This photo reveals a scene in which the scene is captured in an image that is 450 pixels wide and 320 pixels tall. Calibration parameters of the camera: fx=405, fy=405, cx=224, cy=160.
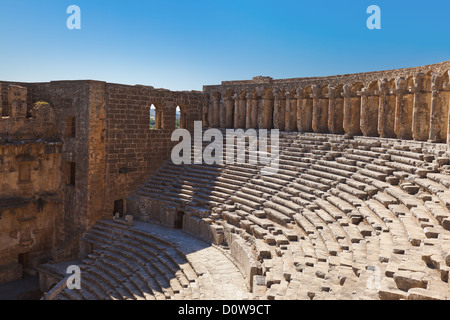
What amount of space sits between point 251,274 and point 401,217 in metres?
3.88

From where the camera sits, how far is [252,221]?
13727 millimetres

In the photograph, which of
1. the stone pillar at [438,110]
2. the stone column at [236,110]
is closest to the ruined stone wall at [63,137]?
the stone column at [236,110]

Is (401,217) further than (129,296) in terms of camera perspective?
No

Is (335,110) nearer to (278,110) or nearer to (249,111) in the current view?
(278,110)

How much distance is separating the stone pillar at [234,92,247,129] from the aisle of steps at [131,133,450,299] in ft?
12.6

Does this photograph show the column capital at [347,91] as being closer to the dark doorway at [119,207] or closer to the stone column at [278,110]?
the stone column at [278,110]

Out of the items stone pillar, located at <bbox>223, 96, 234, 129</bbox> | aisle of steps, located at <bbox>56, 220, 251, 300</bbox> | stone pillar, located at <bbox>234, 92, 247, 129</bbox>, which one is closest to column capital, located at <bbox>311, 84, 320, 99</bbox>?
stone pillar, located at <bbox>234, 92, 247, 129</bbox>

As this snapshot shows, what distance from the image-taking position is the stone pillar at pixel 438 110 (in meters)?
12.9

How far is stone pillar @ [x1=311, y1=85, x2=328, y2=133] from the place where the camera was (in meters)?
18.3

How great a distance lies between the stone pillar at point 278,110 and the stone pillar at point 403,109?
20.6 feet

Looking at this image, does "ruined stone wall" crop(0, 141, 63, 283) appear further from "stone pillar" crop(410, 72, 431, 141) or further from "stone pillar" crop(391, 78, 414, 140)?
"stone pillar" crop(410, 72, 431, 141)

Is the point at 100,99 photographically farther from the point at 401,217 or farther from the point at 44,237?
the point at 401,217
